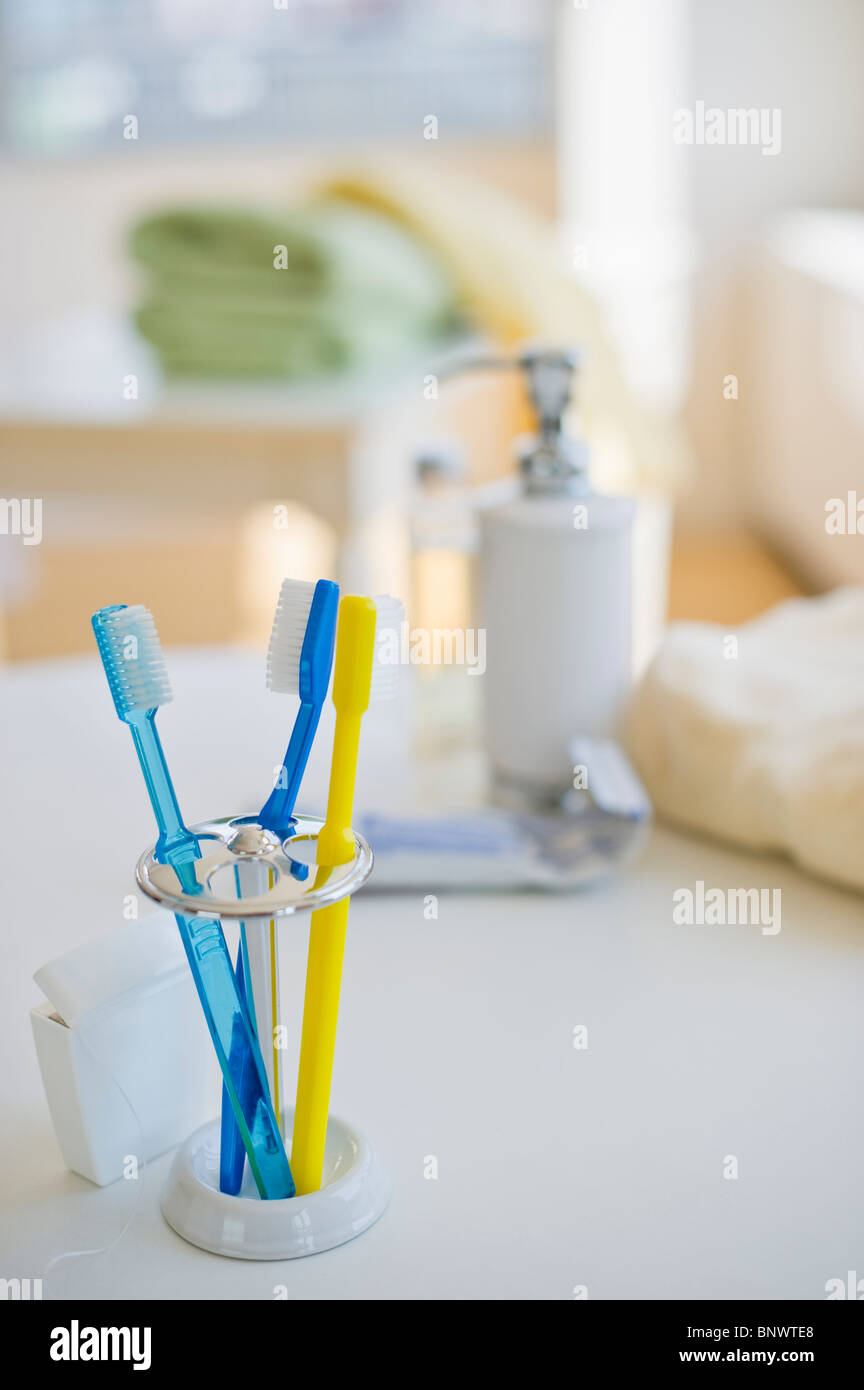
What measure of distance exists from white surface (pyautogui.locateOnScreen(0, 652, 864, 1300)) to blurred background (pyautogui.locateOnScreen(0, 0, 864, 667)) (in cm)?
Answer: 18

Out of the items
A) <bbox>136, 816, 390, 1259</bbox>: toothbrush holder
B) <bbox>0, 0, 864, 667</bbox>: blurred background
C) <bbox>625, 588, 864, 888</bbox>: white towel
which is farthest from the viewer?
<bbox>0, 0, 864, 667</bbox>: blurred background

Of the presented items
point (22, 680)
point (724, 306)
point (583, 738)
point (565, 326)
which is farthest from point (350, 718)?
point (724, 306)

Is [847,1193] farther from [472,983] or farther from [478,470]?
[478,470]

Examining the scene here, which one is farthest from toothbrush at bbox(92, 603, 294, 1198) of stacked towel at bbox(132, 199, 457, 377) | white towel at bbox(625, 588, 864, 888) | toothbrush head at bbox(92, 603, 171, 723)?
stacked towel at bbox(132, 199, 457, 377)

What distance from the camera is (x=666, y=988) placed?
0.52m

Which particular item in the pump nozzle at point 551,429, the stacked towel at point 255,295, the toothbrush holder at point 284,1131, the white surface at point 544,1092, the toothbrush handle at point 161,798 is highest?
the stacked towel at point 255,295

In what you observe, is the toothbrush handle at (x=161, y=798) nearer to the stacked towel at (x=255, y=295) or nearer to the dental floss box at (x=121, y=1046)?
the dental floss box at (x=121, y=1046)

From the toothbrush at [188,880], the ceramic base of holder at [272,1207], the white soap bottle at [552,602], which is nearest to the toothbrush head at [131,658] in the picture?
the toothbrush at [188,880]


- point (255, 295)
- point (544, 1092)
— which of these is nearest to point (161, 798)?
point (544, 1092)

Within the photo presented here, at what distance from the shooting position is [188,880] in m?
0.33

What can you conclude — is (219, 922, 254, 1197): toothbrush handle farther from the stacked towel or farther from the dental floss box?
the stacked towel

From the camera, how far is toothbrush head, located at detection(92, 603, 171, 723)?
1.11ft

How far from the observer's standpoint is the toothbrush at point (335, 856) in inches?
13.3

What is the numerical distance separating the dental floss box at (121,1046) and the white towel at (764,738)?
284 mm
